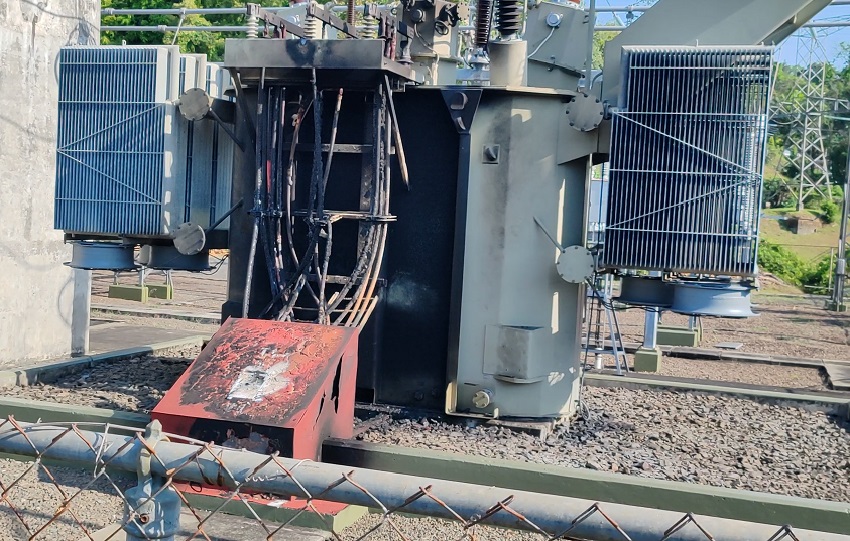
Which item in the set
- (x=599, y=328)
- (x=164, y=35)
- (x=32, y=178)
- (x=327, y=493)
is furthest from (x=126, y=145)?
(x=164, y=35)

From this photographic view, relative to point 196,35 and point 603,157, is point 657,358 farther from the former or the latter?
point 196,35

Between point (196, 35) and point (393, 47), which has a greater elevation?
point (196, 35)

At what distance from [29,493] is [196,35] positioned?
23.5 metres

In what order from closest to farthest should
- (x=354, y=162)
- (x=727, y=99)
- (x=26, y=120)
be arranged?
(x=727, y=99), (x=354, y=162), (x=26, y=120)

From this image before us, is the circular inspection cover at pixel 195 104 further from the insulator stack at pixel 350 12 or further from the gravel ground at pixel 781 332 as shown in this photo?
the gravel ground at pixel 781 332

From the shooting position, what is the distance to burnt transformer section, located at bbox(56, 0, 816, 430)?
18.6ft

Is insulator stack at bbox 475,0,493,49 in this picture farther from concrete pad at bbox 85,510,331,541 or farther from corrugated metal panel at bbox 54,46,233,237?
concrete pad at bbox 85,510,331,541

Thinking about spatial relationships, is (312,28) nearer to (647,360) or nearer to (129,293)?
(647,360)

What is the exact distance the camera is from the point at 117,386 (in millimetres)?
6945

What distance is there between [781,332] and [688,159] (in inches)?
464

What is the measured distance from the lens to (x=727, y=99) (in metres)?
5.63

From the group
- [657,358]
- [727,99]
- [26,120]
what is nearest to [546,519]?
[727,99]

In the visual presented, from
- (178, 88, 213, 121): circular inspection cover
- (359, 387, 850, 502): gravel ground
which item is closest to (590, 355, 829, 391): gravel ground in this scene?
(359, 387, 850, 502): gravel ground

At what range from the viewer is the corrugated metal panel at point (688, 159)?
5.60 m
